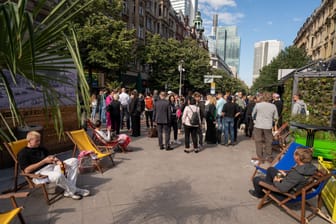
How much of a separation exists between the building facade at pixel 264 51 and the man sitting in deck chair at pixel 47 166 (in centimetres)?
16823

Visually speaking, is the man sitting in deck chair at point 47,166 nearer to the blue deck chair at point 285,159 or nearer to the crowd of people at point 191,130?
the crowd of people at point 191,130

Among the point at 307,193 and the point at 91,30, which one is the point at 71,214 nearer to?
the point at 307,193

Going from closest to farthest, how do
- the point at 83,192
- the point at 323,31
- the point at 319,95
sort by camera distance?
the point at 83,192
the point at 319,95
the point at 323,31

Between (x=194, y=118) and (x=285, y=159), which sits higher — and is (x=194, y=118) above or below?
above

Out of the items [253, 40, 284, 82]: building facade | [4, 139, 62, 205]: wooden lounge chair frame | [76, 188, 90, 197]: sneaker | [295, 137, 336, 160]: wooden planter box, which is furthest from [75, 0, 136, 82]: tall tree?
[253, 40, 284, 82]: building facade

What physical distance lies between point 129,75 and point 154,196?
26.2 meters

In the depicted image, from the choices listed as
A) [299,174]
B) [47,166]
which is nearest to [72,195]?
[47,166]

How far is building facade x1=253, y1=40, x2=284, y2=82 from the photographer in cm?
15500

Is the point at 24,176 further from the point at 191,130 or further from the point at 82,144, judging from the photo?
the point at 191,130

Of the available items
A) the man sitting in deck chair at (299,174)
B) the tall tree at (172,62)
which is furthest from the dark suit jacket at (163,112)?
the tall tree at (172,62)

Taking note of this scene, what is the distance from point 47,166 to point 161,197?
6.51ft

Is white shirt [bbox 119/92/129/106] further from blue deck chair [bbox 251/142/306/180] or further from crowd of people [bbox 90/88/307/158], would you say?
blue deck chair [bbox 251/142/306/180]

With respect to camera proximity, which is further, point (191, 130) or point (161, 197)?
point (191, 130)

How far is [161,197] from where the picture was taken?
Result: 3.71m
